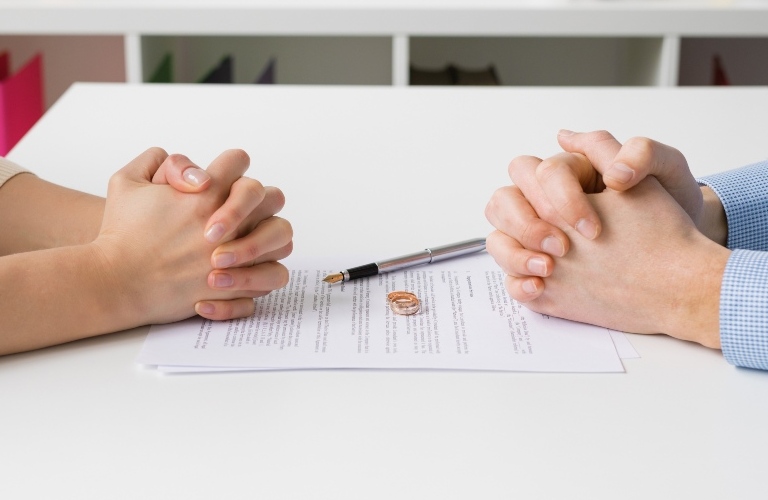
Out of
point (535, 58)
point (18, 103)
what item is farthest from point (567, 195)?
point (535, 58)

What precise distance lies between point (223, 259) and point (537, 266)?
0.26m

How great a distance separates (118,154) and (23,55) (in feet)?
5.86

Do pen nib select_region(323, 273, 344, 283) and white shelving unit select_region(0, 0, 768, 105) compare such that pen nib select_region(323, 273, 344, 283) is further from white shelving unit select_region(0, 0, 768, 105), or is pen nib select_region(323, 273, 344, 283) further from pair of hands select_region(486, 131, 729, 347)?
white shelving unit select_region(0, 0, 768, 105)

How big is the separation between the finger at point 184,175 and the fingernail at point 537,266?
282 millimetres

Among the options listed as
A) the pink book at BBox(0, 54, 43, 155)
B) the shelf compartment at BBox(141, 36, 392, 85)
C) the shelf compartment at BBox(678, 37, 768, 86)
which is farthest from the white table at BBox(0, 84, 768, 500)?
the shelf compartment at BBox(678, 37, 768, 86)

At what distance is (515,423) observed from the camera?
2.18ft

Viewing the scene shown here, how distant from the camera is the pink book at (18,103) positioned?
2.02 metres

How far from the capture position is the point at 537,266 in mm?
808

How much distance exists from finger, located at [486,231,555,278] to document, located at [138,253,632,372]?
0.13ft

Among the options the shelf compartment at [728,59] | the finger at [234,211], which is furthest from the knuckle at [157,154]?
the shelf compartment at [728,59]

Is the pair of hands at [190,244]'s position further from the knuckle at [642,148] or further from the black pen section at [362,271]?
the knuckle at [642,148]

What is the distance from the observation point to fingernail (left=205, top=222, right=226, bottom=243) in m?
0.80

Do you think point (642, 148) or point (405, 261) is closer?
point (642, 148)

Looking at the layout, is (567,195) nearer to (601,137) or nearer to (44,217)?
(601,137)
